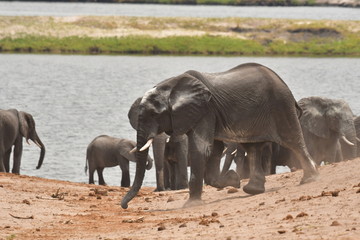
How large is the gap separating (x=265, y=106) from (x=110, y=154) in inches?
327

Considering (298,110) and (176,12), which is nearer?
(298,110)

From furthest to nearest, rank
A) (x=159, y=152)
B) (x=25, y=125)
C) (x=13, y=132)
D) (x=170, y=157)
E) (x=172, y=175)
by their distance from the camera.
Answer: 1. (x=25, y=125)
2. (x=13, y=132)
3. (x=172, y=175)
4. (x=159, y=152)
5. (x=170, y=157)

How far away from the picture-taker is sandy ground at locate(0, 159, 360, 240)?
9688mm

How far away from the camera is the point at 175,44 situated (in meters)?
63.8

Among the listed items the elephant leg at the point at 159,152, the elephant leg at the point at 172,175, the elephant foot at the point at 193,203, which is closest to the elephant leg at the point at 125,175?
the elephant leg at the point at 172,175

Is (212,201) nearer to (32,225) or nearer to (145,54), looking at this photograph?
(32,225)

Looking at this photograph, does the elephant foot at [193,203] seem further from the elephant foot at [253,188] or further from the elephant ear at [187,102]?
the elephant ear at [187,102]

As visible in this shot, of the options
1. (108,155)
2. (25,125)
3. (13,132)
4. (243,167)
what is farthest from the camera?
(108,155)

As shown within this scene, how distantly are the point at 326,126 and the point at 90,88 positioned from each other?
27901 mm

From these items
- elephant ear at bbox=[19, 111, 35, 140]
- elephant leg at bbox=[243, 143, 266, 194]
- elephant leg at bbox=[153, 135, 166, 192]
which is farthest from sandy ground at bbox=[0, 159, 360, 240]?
elephant ear at bbox=[19, 111, 35, 140]

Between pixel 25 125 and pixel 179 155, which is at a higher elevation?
pixel 179 155

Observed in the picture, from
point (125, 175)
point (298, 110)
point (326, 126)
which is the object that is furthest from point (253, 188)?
point (125, 175)

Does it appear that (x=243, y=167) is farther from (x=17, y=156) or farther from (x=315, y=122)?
(x=17, y=156)

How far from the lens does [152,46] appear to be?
64.0 meters
